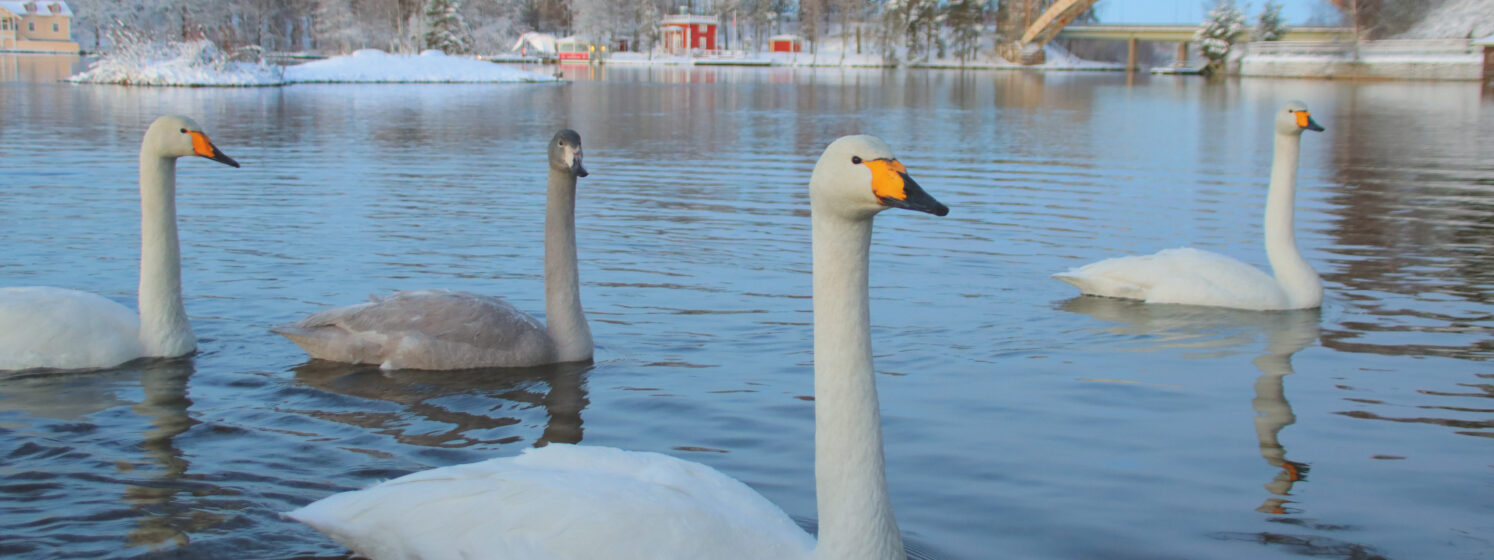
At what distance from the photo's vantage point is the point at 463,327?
666 centimetres

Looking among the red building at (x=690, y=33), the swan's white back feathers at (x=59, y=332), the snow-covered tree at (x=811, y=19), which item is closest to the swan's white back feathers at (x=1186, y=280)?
the swan's white back feathers at (x=59, y=332)

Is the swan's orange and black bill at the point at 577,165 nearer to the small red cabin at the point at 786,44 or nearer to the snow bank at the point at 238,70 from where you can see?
the snow bank at the point at 238,70

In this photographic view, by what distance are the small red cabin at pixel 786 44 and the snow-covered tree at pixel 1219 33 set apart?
39.8 m

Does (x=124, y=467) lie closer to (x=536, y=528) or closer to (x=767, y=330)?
(x=536, y=528)

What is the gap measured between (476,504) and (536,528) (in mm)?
205

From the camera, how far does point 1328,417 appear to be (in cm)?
614

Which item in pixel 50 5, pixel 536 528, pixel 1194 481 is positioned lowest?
pixel 1194 481

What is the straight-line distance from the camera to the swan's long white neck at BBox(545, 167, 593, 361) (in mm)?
6891

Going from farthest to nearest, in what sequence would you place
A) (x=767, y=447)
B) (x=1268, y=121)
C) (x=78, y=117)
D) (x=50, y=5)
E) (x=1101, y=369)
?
(x=50, y=5) → (x=1268, y=121) → (x=78, y=117) → (x=1101, y=369) → (x=767, y=447)

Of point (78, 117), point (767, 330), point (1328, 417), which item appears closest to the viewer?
point (1328, 417)

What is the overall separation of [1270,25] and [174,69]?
7552 cm

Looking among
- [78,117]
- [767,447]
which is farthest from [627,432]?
[78,117]

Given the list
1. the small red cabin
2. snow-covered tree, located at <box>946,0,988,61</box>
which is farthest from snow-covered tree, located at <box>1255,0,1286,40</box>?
the small red cabin

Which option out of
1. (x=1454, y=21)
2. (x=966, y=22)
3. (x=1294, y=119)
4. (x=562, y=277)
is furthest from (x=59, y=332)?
(x=966, y=22)
